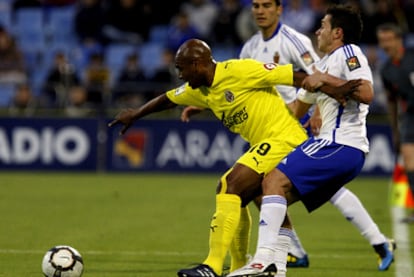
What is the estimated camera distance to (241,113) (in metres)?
7.42

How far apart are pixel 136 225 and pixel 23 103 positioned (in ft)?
24.8

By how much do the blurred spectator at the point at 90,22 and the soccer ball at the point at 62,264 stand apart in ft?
43.5

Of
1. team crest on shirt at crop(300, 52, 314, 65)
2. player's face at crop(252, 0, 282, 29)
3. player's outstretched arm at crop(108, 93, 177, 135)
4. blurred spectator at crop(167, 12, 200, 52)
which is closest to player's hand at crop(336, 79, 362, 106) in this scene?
player's outstretched arm at crop(108, 93, 177, 135)

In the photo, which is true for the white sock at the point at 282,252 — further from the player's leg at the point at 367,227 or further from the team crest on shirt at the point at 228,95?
the player's leg at the point at 367,227

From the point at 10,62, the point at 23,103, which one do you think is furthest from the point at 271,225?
the point at 10,62

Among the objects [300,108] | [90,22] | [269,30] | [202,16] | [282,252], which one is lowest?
[282,252]

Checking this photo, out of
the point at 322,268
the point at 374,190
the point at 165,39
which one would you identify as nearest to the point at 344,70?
the point at 322,268

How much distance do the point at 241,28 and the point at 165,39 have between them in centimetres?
250

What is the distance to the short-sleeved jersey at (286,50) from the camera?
29.7ft

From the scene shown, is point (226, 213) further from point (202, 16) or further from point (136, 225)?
point (202, 16)

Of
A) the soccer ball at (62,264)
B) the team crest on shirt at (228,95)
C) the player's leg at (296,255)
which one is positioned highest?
the team crest on shirt at (228,95)

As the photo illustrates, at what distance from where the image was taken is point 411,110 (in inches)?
469

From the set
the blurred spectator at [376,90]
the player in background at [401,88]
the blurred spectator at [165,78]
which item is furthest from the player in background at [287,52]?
the blurred spectator at [165,78]

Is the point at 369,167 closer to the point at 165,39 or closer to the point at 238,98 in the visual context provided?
the point at 165,39
